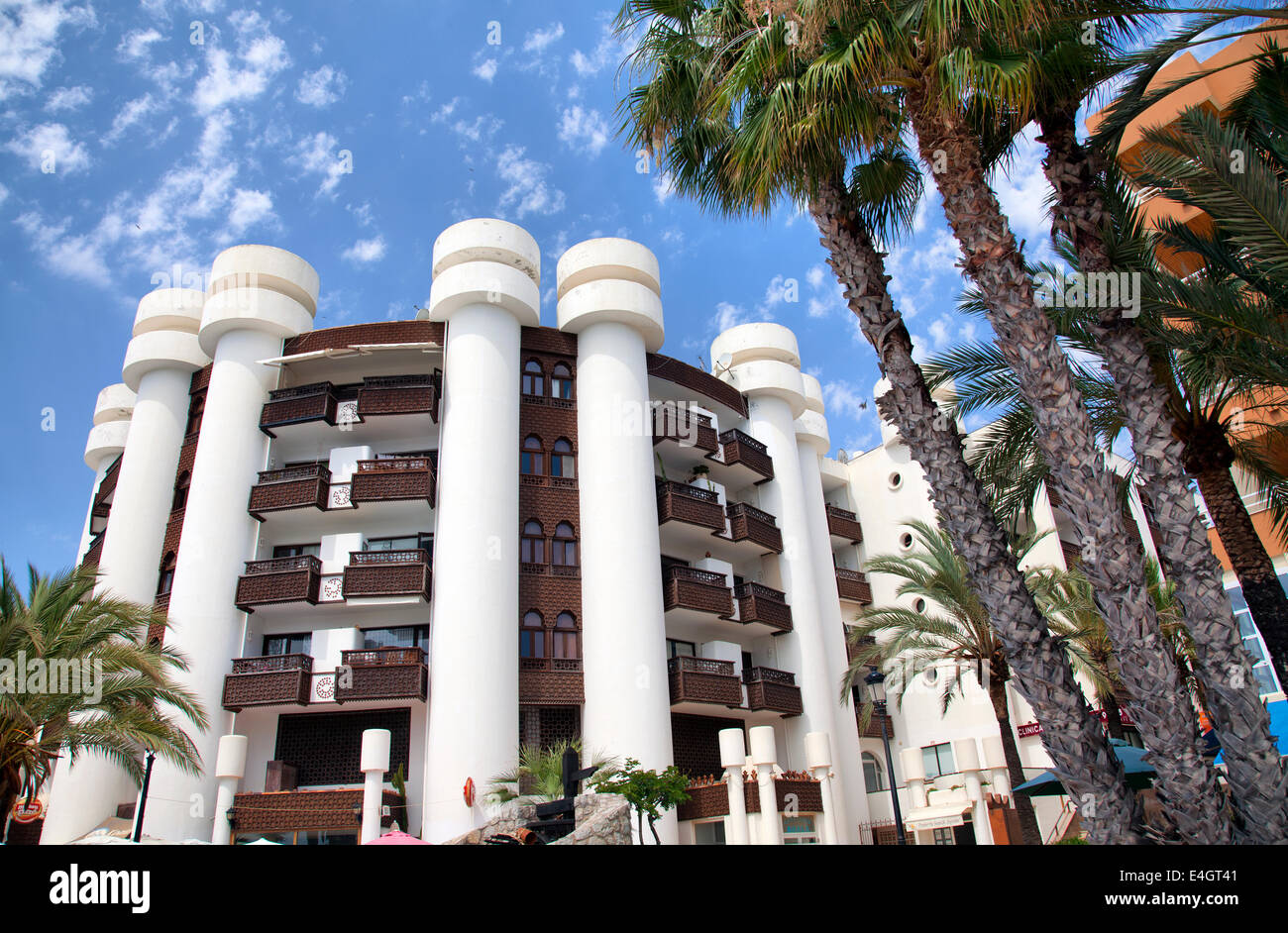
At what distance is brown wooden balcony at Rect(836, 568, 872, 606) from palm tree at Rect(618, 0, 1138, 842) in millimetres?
24321

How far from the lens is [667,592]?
95.0ft

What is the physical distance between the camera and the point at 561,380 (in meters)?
30.4

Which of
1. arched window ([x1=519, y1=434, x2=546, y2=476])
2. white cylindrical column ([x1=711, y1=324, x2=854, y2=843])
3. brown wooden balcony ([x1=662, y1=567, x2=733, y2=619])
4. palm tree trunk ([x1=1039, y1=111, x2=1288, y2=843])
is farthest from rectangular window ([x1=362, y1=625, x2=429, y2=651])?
palm tree trunk ([x1=1039, y1=111, x2=1288, y2=843])

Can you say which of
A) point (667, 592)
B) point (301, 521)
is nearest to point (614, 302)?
point (667, 592)

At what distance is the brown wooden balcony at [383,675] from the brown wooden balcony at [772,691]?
34.8 ft

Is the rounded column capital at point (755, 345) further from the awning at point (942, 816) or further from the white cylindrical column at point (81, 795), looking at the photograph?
the white cylindrical column at point (81, 795)

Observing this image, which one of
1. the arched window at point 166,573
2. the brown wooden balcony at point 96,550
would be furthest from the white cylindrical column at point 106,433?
the arched window at point 166,573

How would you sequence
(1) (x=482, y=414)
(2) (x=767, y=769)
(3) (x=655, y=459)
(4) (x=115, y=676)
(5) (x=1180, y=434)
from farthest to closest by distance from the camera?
(3) (x=655, y=459), (1) (x=482, y=414), (2) (x=767, y=769), (4) (x=115, y=676), (5) (x=1180, y=434)

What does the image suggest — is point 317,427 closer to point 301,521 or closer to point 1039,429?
point 301,521

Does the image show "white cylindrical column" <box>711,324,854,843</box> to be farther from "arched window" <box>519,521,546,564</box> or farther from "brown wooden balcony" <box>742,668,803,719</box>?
"arched window" <box>519,521,546,564</box>

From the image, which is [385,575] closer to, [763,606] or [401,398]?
[401,398]

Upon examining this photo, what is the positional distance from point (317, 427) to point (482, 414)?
618cm

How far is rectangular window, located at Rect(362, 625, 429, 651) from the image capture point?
26.8m

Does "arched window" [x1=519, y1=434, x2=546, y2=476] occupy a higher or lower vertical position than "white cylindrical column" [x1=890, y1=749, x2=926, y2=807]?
higher
